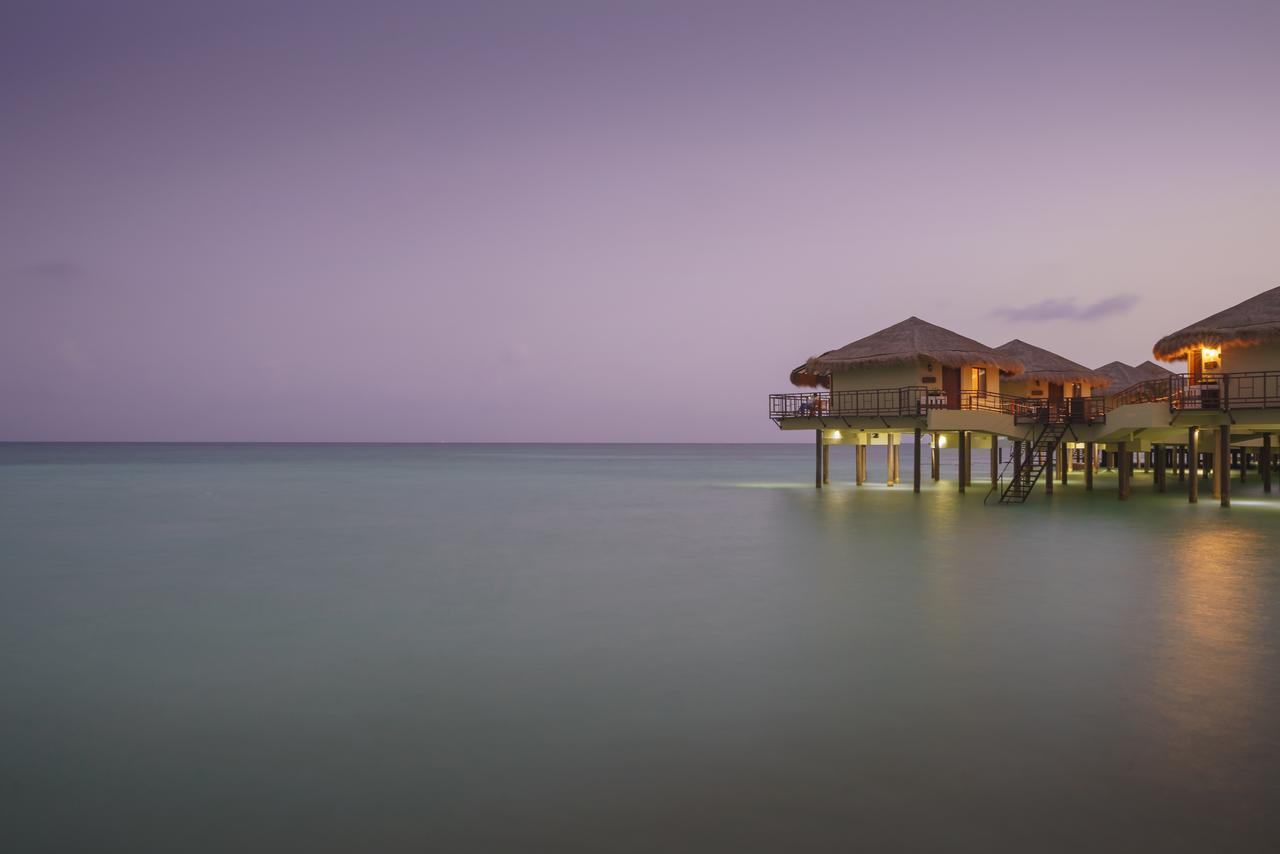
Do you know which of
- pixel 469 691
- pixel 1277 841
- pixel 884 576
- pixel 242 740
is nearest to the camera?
pixel 1277 841

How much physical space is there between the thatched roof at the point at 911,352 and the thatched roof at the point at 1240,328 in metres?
5.54

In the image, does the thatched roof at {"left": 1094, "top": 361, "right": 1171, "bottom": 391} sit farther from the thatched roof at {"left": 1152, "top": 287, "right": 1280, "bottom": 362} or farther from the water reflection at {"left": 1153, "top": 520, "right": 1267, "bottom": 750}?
the water reflection at {"left": 1153, "top": 520, "right": 1267, "bottom": 750}

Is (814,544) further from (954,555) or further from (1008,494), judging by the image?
(1008,494)

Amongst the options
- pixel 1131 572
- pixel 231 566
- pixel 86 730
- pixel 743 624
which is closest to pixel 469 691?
pixel 86 730

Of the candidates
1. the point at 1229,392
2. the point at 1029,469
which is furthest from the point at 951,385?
the point at 1229,392

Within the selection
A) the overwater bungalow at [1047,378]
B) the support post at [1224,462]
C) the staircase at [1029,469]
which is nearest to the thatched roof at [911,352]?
the staircase at [1029,469]

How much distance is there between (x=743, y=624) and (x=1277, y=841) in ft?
18.9

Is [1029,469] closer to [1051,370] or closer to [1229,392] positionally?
[1229,392]

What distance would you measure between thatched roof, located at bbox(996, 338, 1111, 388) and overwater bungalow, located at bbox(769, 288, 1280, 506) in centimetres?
8

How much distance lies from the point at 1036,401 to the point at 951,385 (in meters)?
2.96

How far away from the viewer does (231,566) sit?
48.8 ft

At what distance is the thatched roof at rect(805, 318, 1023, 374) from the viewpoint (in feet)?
92.2

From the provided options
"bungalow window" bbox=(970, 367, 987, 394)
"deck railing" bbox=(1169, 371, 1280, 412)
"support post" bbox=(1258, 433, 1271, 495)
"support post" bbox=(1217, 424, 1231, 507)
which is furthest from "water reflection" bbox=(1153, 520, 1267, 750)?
"support post" bbox=(1258, 433, 1271, 495)

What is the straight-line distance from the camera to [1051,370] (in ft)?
117
